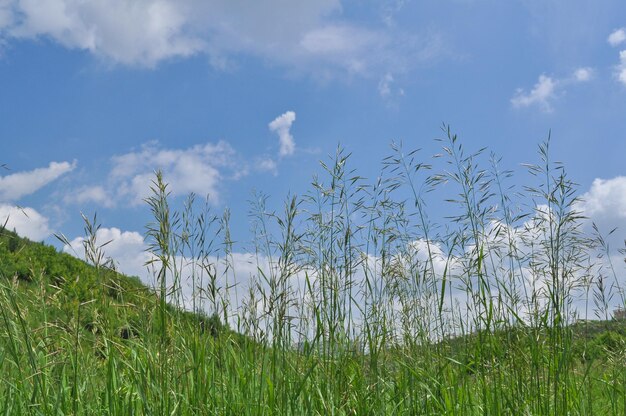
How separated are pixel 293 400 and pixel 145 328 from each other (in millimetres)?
724

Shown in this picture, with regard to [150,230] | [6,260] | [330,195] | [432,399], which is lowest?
[432,399]

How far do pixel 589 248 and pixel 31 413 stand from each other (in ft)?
10.1

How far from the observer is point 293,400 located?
2576 mm

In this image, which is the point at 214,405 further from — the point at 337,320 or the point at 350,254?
the point at 350,254

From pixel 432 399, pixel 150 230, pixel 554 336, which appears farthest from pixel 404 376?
pixel 150 230

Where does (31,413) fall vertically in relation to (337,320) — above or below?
below

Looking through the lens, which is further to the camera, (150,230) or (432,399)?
(432,399)

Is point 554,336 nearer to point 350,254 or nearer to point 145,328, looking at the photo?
point 350,254

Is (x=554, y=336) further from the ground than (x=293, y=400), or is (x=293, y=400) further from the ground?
(x=554, y=336)

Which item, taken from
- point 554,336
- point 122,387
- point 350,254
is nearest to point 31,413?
point 122,387

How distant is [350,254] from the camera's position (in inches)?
122

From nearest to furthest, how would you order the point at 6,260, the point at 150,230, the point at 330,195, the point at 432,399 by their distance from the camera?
the point at 150,230 → the point at 432,399 → the point at 330,195 → the point at 6,260

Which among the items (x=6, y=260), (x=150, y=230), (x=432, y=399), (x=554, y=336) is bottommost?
(x=432, y=399)

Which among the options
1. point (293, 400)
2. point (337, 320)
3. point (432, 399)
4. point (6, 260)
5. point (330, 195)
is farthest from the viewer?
point (6, 260)
